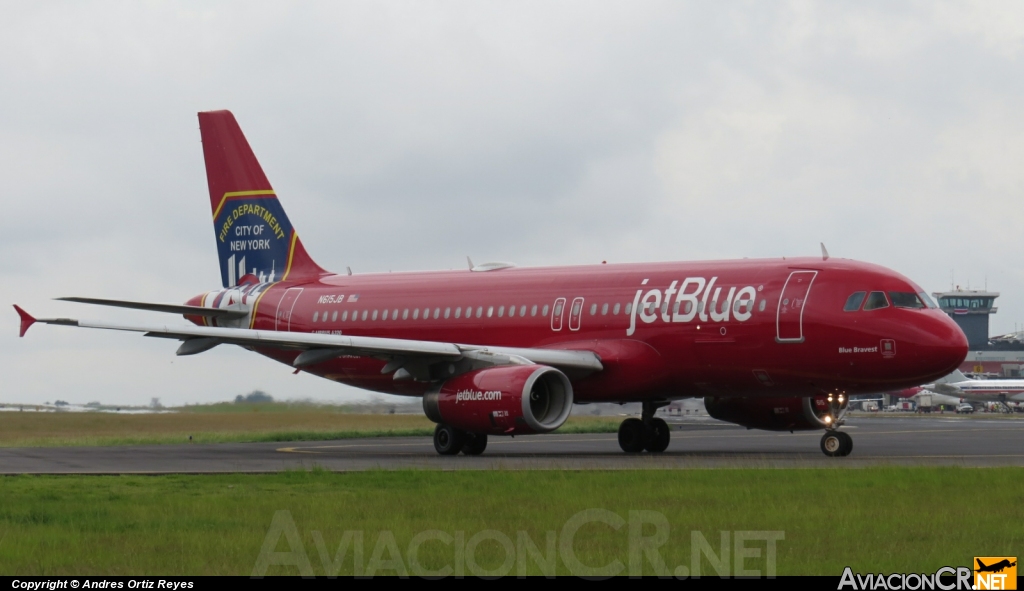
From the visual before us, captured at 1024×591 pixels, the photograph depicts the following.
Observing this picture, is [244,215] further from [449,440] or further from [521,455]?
[521,455]

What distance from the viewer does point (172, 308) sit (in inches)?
1262

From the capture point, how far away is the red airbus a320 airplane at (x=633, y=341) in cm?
2411

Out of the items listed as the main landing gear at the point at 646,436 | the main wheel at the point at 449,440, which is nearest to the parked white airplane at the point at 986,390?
the main landing gear at the point at 646,436

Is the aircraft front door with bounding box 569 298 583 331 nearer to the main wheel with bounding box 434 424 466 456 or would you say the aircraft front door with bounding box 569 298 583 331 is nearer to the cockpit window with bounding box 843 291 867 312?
the main wheel with bounding box 434 424 466 456

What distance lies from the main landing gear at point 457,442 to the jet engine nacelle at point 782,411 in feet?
15.1

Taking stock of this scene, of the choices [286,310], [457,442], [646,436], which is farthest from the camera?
[286,310]

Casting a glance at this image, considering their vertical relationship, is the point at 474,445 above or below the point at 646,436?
below

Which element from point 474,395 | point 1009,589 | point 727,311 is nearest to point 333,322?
point 474,395

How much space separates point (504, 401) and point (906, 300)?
7132mm

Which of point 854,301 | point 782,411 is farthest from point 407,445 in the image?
point 854,301

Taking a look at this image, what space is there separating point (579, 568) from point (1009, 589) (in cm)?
287

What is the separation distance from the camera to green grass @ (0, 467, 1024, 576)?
10578mm

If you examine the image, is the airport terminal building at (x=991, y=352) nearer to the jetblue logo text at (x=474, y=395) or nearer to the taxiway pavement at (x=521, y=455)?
the taxiway pavement at (x=521, y=455)

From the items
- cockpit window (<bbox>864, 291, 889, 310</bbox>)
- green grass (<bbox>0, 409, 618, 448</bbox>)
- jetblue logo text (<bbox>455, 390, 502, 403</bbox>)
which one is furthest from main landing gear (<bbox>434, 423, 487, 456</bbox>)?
cockpit window (<bbox>864, 291, 889, 310</bbox>)
